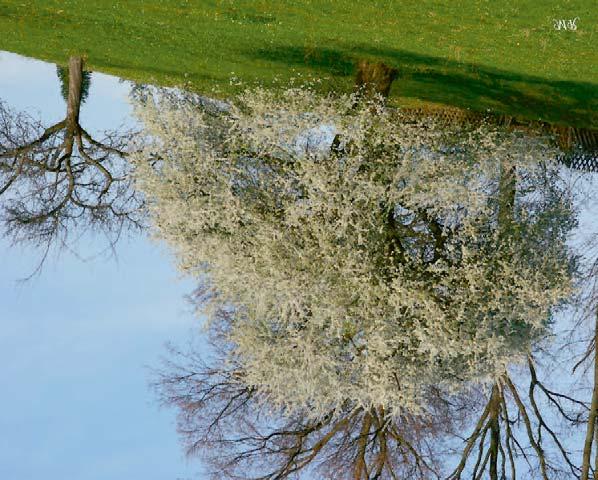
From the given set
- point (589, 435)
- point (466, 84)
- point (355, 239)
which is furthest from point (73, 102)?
point (589, 435)

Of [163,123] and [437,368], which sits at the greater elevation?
[163,123]

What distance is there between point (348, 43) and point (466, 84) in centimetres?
246

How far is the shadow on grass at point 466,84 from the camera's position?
13844 millimetres

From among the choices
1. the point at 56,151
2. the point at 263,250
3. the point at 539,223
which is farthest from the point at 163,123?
the point at 539,223

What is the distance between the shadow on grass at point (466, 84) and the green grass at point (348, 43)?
0.07 ft

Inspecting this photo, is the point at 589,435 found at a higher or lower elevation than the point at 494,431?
lower

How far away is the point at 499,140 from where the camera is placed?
14.0 m

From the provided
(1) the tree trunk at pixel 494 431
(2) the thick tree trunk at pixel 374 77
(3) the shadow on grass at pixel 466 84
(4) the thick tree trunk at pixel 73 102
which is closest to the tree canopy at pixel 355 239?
(2) the thick tree trunk at pixel 374 77

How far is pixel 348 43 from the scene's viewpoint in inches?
533

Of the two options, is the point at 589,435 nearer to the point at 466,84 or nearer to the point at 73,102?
the point at 466,84

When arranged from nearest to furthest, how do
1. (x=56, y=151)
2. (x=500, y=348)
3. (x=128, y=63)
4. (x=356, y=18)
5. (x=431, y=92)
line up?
1. (x=356, y=18)
2. (x=500, y=348)
3. (x=431, y=92)
4. (x=128, y=63)
5. (x=56, y=151)

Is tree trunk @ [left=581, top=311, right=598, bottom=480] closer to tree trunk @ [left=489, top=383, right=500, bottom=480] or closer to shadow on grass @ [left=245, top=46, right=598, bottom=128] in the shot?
tree trunk @ [left=489, top=383, right=500, bottom=480]

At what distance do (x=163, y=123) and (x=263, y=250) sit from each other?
2.93m

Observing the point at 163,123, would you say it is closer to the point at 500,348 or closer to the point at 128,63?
the point at 128,63
